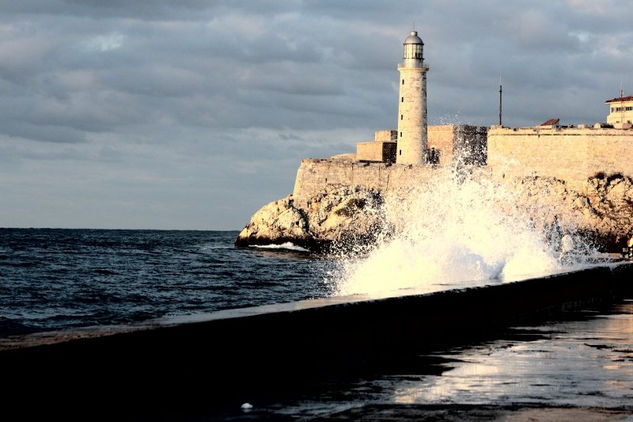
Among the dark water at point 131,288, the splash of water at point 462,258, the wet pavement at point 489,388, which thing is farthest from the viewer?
the dark water at point 131,288

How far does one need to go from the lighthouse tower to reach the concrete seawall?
56.3 metres

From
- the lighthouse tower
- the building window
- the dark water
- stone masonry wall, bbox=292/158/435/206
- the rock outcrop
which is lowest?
the dark water

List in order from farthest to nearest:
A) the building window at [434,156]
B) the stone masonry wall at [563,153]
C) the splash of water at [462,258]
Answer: the building window at [434,156] → the stone masonry wall at [563,153] → the splash of water at [462,258]

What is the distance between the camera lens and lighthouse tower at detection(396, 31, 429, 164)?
64812 mm

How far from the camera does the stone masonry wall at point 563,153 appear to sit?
62312mm

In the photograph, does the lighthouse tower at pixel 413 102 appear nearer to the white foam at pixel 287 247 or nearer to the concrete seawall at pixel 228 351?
the white foam at pixel 287 247

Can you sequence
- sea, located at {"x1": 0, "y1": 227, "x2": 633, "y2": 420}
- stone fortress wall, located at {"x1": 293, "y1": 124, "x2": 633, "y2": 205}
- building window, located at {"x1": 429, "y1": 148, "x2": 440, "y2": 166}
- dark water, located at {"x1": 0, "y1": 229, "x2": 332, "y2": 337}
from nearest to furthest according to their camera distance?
sea, located at {"x1": 0, "y1": 227, "x2": 633, "y2": 420}, dark water, located at {"x1": 0, "y1": 229, "x2": 332, "y2": 337}, stone fortress wall, located at {"x1": 293, "y1": 124, "x2": 633, "y2": 205}, building window, located at {"x1": 429, "y1": 148, "x2": 440, "y2": 166}

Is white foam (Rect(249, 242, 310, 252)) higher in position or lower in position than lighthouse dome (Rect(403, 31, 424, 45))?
lower

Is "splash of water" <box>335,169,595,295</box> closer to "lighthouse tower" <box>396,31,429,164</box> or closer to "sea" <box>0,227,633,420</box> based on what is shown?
"sea" <box>0,227,633,420</box>

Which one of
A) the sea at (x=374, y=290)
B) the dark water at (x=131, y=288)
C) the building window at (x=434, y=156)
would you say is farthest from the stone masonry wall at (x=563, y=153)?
the sea at (x=374, y=290)

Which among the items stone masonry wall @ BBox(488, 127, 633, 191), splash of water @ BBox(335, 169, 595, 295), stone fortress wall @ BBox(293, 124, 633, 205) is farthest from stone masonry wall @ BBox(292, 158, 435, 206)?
splash of water @ BBox(335, 169, 595, 295)

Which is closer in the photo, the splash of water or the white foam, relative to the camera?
the splash of water

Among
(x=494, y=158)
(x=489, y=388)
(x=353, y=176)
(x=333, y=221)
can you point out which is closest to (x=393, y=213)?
(x=353, y=176)

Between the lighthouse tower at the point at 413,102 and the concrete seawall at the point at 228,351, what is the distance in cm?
5625
